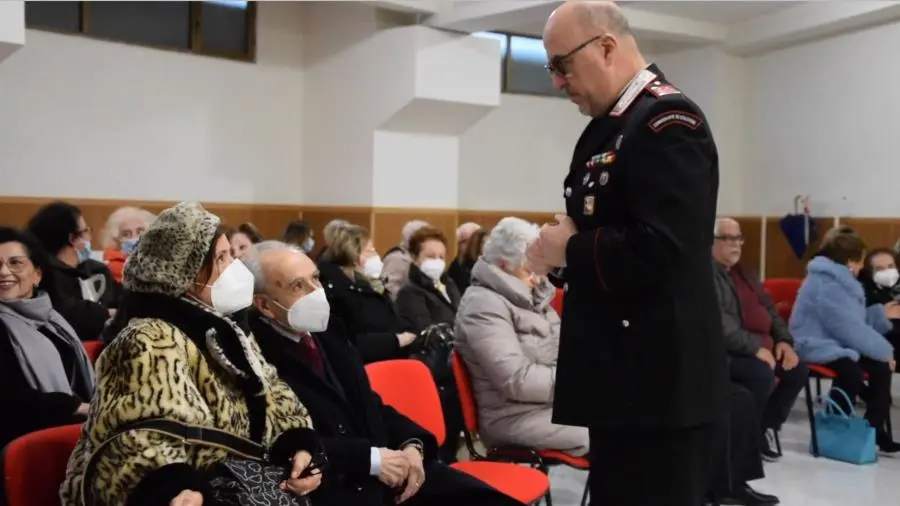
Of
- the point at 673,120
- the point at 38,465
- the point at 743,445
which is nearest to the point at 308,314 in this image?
the point at 38,465

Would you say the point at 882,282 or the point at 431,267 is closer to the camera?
the point at 431,267

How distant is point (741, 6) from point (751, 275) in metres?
4.32

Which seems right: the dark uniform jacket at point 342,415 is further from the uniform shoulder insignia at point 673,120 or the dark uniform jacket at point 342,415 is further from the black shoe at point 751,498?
the black shoe at point 751,498

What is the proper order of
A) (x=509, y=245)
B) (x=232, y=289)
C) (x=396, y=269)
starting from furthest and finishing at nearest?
(x=396, y=269) → (x=509, y=245) → (x=232, y=289)

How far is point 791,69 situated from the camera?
885 cm

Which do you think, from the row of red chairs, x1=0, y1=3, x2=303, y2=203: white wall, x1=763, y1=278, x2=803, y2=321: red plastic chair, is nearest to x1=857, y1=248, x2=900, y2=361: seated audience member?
x1=763, y1=278, x2=803, y2=321: red plastic chair

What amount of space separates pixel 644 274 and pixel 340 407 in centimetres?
115

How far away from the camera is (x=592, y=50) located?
151 cm

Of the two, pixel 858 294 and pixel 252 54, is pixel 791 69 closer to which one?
pixel 858 294

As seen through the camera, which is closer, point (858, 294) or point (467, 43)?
point (858, 294)

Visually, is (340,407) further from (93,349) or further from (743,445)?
(743,445)

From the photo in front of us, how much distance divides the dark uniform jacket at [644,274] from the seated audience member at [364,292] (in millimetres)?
Result: 2712

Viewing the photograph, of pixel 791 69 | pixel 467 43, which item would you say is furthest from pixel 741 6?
pixel 467 43

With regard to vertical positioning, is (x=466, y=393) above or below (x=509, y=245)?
below
